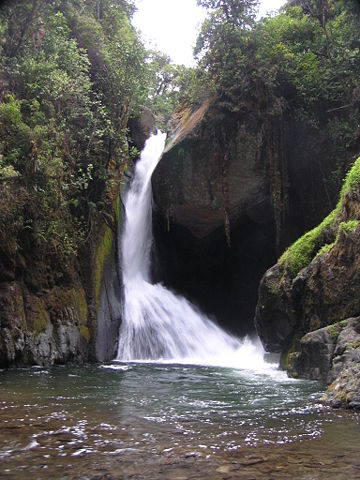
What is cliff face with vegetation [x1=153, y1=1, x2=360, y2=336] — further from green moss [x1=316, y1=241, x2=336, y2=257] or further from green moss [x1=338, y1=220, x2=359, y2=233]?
green moss [x1=338, y1=220, x2=359, y2=233]

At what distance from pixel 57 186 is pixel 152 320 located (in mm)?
5187

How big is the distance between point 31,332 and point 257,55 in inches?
446

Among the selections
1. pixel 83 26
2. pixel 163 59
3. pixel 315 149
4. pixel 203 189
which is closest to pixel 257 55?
pixel 315 149

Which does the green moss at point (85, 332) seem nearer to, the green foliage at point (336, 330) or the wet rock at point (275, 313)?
the wet rock at point (275, 313)

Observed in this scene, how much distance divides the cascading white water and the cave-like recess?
0.61m

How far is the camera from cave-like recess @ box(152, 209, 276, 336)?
1644cm

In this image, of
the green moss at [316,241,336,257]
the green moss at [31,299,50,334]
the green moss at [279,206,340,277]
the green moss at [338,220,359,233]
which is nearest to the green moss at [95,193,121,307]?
the green moss at [31,299,50,334]

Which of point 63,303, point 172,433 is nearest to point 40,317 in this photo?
point 63,303

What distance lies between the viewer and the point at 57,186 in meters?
10.5

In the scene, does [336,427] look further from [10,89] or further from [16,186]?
[10,89]

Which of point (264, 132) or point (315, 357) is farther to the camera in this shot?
point (264, 132)

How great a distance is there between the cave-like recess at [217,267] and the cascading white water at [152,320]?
61cm

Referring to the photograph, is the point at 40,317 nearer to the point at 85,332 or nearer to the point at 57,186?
the point at 85,332

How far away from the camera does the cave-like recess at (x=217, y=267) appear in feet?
53.9
